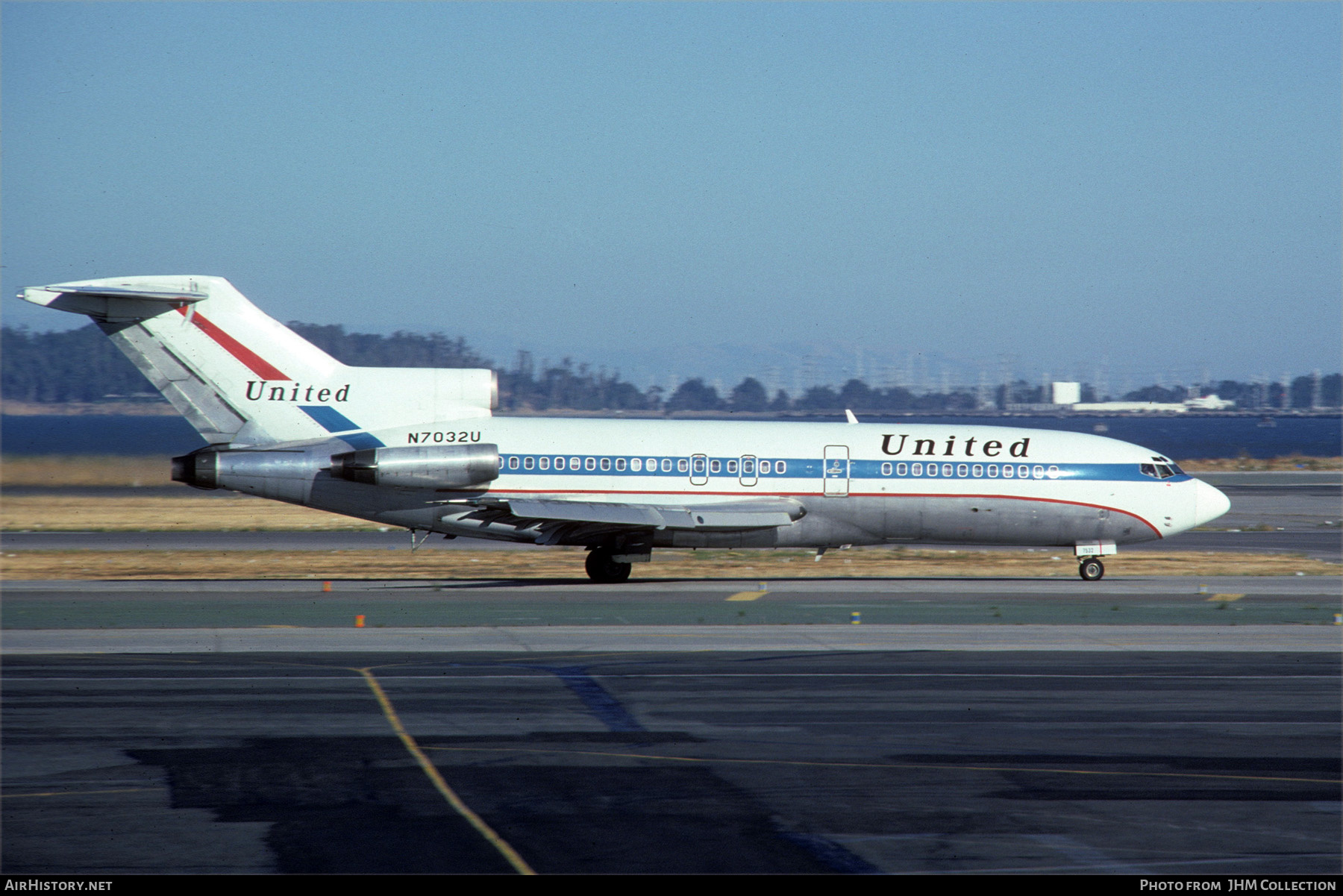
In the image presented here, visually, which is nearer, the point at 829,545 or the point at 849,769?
the point at 849,769

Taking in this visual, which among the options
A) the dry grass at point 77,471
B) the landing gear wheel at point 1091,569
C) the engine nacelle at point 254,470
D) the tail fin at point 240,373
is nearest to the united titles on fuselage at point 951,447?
the landing gear wheel at point 1091,569

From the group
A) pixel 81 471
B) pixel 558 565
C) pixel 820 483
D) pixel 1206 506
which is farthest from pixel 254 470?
pixel 81 471

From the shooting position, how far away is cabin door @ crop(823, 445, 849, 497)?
2891 cm

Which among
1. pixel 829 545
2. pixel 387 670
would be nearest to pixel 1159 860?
pixel 387 670

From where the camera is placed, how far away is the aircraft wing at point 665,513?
2741cm

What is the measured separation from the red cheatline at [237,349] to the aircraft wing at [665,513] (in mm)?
5941

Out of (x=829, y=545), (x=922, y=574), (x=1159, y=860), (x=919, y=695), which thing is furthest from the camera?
(x=922, y=574)

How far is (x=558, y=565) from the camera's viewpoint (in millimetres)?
33750

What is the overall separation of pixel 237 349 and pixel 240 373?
0.56m

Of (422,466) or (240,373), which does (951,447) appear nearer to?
(422,466)

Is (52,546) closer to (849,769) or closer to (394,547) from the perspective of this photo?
(394,547)

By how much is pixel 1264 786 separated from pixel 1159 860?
2884 millimetres

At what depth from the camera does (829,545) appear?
29484 mm
